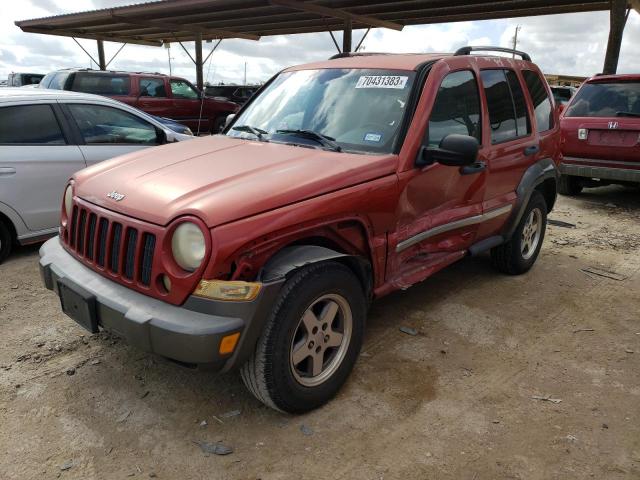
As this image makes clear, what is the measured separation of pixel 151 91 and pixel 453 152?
36.2ft

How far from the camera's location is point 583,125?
7.43 m

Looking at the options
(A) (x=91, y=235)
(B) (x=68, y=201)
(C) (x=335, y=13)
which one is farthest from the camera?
(C) (x=335, y=13)

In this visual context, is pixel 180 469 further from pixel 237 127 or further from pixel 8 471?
pixel 237 127

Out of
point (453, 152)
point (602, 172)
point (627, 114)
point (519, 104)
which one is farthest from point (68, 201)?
point (627, 114)

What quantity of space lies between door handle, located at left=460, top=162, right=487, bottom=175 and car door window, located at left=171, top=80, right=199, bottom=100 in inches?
423

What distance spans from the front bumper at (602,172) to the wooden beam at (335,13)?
7273mm

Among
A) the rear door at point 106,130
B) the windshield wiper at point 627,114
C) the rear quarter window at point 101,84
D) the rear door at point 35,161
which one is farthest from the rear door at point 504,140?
the rear quarter window at point 101,84

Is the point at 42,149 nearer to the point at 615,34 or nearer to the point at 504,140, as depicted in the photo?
the point at 504,140

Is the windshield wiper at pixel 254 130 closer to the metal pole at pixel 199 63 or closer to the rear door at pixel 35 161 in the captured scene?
the rear door at pixel 35 161

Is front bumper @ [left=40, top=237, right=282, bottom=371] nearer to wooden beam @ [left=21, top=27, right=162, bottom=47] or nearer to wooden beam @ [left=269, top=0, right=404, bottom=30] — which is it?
wooden beam @ [left=269, top=0, right=404, bottom=30]

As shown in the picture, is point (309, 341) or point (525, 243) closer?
point (309, 341)

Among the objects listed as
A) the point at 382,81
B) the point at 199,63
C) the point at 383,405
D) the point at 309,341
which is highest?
the point at 199,63

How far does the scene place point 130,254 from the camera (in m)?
2.57

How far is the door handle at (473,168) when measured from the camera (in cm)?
367
